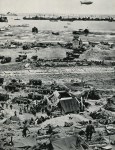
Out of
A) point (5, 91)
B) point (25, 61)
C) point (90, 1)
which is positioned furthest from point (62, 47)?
point (90, 1)

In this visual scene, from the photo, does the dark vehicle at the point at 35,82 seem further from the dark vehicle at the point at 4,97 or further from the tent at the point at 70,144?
the tent at the point at 70,144

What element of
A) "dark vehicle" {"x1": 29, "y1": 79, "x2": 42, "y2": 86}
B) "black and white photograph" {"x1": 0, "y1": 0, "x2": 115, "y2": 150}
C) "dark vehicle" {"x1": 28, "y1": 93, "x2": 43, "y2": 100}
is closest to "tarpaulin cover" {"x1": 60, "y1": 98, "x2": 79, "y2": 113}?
"black and white photograph" {"x1": 0, "y1": 0, "x2": 115, "y2": 150}

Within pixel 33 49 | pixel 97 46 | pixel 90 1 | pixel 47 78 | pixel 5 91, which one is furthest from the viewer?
pixel 90 1

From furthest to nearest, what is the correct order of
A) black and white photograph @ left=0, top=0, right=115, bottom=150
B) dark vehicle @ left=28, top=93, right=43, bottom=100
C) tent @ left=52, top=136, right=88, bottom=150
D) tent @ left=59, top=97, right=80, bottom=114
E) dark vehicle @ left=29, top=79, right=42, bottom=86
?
1. dark vehicle @ left=29, top=79, right=42, bottom=86
2. dark vehicle @ left=28, top=93, right=43, bottom=100
3. tent @ left=59, top=97, right=80, bottom=114
4. black and white photograph @ left=0, top=0, right=115, bottom=150
5. tent @ left=52, top=136, right=88, bottom=150

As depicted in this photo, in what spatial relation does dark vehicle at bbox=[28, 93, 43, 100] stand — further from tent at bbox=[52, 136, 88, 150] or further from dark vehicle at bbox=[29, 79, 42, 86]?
tent at bbox=[52, 136, 88, 150]

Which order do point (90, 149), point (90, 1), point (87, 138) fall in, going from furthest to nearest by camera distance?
point (90, 1) < point (87, 138) < point (90, 149)

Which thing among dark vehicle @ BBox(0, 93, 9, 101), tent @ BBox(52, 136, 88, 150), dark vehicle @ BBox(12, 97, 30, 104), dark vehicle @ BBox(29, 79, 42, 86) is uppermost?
dark vehicle @ BBox(29, 79, 42, 86)

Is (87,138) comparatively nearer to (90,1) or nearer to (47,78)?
(47,78)

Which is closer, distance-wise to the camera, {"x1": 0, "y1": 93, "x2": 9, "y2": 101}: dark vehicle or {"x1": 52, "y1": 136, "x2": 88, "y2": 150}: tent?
{"x1": 52, "y1": 136, "x2": 88, "y2": 150}: tent
